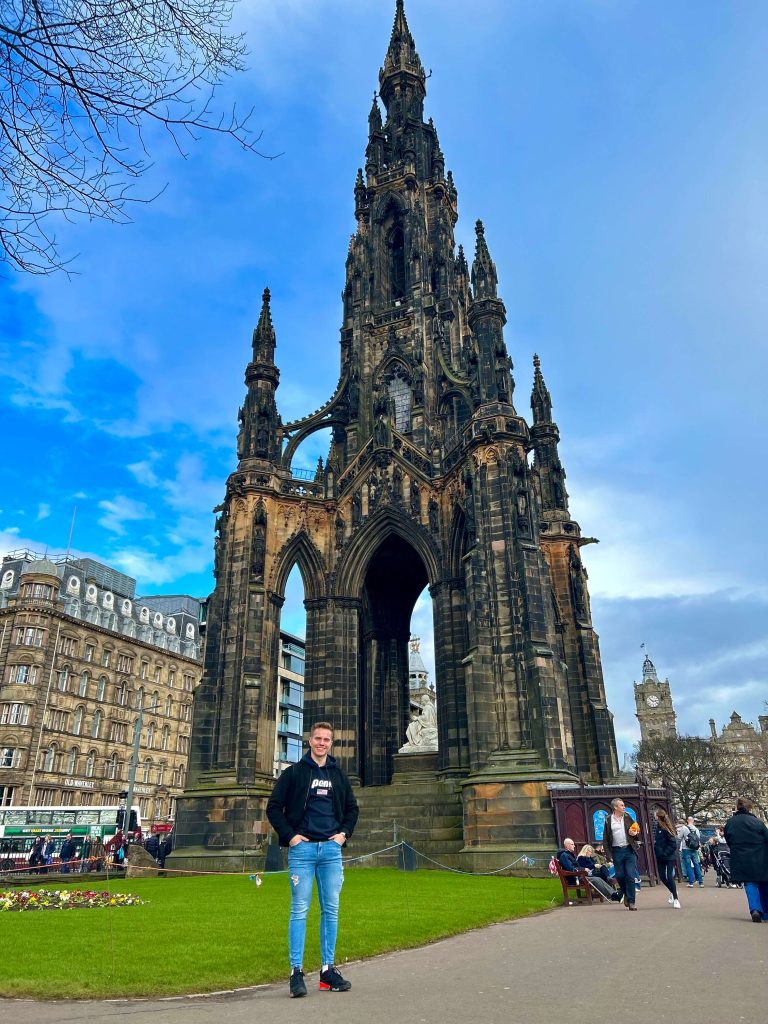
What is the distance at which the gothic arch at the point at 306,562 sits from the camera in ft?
95.9

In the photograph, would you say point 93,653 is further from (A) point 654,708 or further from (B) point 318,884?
(A) point 654,708

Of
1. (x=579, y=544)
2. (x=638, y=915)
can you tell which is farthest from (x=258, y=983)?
(x=579, y=544)

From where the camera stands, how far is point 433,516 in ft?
95.8

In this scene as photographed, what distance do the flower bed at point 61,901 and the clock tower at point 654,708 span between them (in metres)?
116

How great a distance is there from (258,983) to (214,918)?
15.4 feet

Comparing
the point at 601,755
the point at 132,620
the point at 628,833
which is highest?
the point at 132,620

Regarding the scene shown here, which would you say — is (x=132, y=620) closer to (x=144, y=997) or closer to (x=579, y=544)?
(x=579, y=544)

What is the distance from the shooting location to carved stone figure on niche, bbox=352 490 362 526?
30422mm

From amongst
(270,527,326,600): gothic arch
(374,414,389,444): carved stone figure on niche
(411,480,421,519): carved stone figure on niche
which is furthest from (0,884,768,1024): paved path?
(374,414,389,444): carved stone figure on niche

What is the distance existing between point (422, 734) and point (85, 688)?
3658 cm

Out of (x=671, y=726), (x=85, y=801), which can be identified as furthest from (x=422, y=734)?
(x=671, y=726)

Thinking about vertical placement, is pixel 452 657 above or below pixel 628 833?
above

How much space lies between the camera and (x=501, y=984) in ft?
18.5

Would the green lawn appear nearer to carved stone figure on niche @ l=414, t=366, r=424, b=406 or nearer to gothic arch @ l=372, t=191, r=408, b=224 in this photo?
carved stone figure on niche @ l=414, t=366, r=424, b=406
